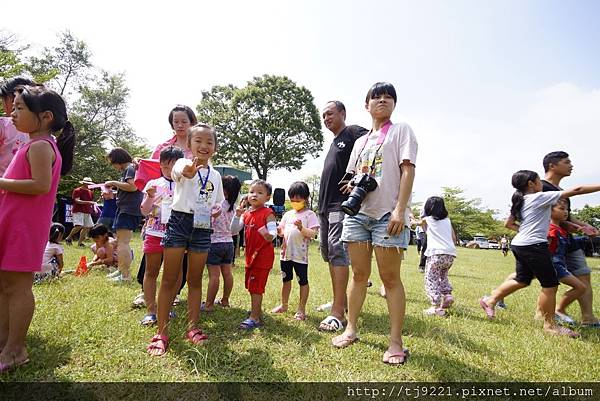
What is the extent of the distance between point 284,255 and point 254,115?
92.3 ft

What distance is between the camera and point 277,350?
2.73 m

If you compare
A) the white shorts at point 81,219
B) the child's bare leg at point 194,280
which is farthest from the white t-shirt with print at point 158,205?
the white shorts at point 81,219

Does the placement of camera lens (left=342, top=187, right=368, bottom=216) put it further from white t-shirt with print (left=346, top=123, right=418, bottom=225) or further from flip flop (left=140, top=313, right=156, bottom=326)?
flip flop (left=140, top=313, right=156, bottom=326)

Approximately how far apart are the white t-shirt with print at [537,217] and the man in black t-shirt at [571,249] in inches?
16.0

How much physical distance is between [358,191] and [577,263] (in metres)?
Answer: 3.69

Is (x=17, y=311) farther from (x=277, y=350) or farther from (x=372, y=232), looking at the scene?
(x=372, y=232)

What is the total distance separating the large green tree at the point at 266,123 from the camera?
3045cm

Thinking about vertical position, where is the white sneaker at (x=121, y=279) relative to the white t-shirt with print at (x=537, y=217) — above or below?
below

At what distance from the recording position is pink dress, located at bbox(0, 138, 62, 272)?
6.97ft

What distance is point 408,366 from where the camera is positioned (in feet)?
8.22

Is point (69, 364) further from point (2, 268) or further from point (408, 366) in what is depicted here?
point (408, 366)

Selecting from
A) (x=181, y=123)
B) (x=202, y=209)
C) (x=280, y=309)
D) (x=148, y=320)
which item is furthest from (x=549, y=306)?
(x=181, y=123)

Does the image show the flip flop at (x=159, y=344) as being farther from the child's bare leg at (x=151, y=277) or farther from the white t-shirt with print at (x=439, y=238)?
the white t-shirt with print at (x=439, y=238)

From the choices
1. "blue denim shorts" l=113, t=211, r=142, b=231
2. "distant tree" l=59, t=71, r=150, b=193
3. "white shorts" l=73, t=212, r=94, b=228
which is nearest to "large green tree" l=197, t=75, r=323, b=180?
"distant tree" l=59, t=71, r=150, b=193
